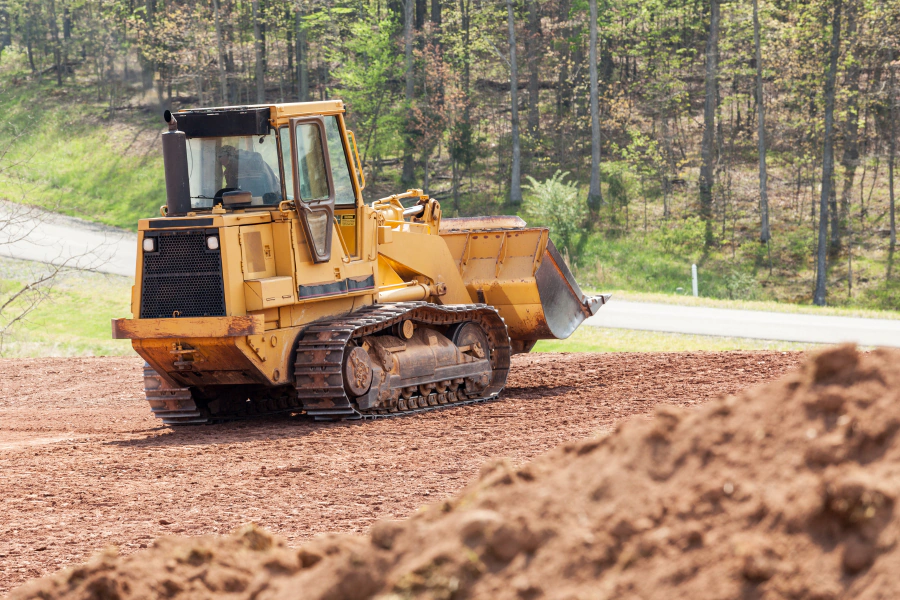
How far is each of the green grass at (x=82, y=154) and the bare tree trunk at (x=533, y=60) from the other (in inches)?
624

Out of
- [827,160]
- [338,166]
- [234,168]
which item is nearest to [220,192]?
[234,168]

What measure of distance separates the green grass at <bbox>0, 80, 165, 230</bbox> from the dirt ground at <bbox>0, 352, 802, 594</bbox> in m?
28.0

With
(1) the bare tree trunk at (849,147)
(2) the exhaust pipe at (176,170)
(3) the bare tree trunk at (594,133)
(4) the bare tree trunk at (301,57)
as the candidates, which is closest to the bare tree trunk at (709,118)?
(3) the bare tree trunk at (594,133)

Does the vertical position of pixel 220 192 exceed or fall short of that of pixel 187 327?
it exceeds it

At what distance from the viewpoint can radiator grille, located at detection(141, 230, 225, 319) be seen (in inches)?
405

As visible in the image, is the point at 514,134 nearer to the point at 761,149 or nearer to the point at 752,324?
the point at 761,149

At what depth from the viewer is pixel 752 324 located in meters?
19.7

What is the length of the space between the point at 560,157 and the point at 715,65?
718 centimetres

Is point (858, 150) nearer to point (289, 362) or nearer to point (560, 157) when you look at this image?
point (560, 157)

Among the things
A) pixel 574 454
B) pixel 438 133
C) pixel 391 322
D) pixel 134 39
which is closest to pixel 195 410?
pixel 391 322

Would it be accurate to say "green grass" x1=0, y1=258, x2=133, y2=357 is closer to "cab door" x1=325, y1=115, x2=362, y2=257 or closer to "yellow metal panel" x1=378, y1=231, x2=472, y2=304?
"yellow metal panel" x1=378, y1=231, x2=472, y2=304

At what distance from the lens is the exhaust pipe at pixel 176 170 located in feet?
34.3

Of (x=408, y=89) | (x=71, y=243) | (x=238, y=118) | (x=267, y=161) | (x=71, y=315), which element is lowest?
(x=71, y=315)

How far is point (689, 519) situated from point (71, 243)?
110 feet
